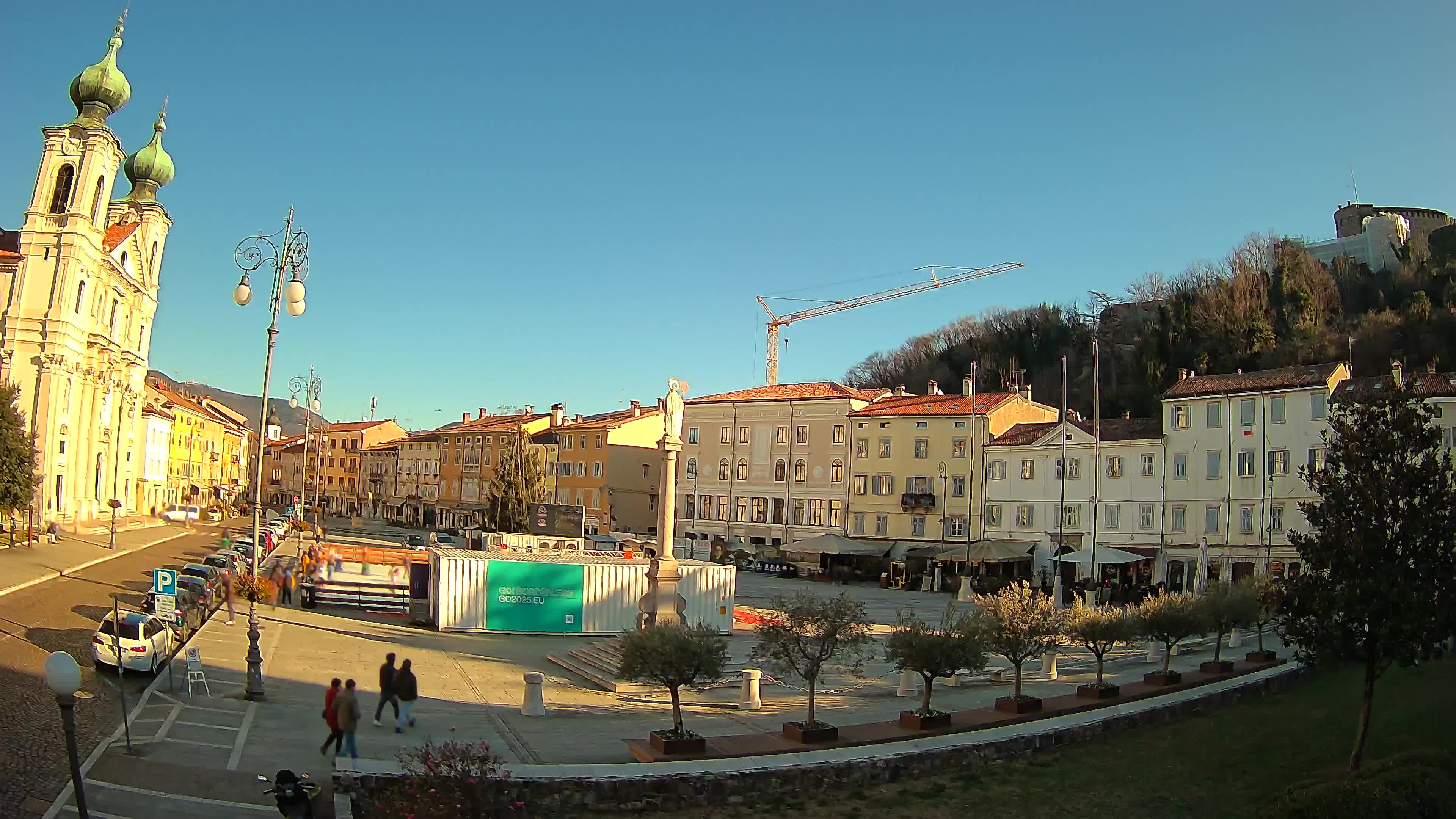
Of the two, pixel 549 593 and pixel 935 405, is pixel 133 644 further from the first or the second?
pixel 935 405

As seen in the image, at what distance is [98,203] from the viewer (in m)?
61.0

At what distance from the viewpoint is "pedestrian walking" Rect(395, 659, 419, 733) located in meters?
15.8

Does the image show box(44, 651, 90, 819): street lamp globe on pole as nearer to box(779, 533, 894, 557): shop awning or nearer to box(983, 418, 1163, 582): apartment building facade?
box(983, 418, 1163, 582): apartment building facade

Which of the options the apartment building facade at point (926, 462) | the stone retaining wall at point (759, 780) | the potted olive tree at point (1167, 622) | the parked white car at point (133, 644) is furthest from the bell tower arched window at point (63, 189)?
the potted olive tree at point (1167, 622)

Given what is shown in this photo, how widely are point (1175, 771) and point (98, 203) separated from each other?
67.1 meters

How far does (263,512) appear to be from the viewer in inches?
3329

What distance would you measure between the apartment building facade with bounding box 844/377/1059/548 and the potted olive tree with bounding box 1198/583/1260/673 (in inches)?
1280

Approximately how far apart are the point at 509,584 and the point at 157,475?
71.5 m

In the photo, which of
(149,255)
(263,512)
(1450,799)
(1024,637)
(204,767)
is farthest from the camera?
(263,512)

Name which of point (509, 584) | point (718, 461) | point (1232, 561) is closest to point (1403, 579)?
point (509, 584)

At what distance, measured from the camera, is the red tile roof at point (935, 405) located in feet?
194

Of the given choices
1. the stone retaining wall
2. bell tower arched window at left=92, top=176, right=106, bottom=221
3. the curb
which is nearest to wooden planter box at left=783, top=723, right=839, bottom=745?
the stone retaining wall

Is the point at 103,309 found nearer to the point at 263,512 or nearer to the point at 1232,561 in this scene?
the point at 263,512

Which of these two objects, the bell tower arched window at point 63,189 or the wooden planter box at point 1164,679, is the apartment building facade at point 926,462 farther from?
the bell tower arched window at point 63,189
